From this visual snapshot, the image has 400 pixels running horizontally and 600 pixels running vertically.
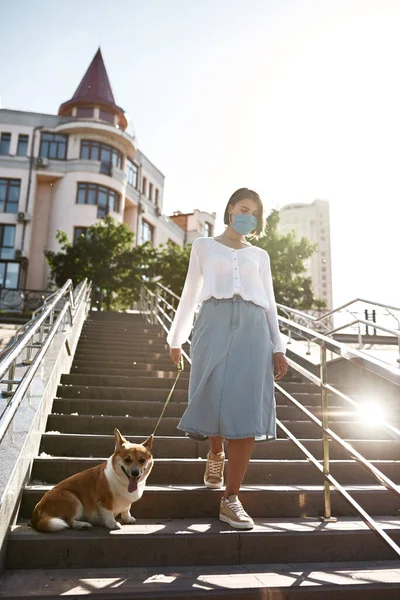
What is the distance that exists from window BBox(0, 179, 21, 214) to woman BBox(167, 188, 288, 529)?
27453 mm

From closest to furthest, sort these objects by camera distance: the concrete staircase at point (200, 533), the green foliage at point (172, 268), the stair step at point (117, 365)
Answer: the concrete staircase at point (200, 533) → the stair step at point (117, 365) → the green foliage at point (172, 268)

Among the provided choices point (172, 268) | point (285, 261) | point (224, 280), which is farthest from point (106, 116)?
point (224, 280)

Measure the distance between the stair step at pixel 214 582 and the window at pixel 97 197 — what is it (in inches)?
1041

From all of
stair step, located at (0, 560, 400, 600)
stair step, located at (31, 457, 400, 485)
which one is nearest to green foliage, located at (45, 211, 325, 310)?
stair step, located at (31, 457, 400, 485)

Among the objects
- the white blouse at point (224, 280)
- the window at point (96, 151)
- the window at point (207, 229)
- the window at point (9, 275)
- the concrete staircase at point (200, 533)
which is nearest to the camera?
the concrete staircase at point (200, 533)

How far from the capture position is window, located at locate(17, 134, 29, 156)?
2866 cm

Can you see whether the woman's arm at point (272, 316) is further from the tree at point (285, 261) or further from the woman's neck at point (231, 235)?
the tree at point (285, 261)

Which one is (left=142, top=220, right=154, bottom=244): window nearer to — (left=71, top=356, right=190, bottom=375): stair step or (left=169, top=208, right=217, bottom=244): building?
(left=169, top=208, right=217, bottom=244): building

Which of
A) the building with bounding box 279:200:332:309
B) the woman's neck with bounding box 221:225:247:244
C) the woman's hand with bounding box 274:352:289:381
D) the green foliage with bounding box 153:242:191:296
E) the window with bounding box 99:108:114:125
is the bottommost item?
the woman's hand with bounding box 274:352:289:381

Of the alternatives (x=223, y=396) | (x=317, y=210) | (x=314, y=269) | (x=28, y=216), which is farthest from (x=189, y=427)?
(x=317, y=210)

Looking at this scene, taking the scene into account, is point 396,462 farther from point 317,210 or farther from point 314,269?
point 317,210

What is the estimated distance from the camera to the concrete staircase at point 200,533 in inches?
95.3

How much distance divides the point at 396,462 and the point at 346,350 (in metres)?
1.82

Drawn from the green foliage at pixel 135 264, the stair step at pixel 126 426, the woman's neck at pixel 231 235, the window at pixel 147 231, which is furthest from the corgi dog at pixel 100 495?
the window at pixel 147 231
